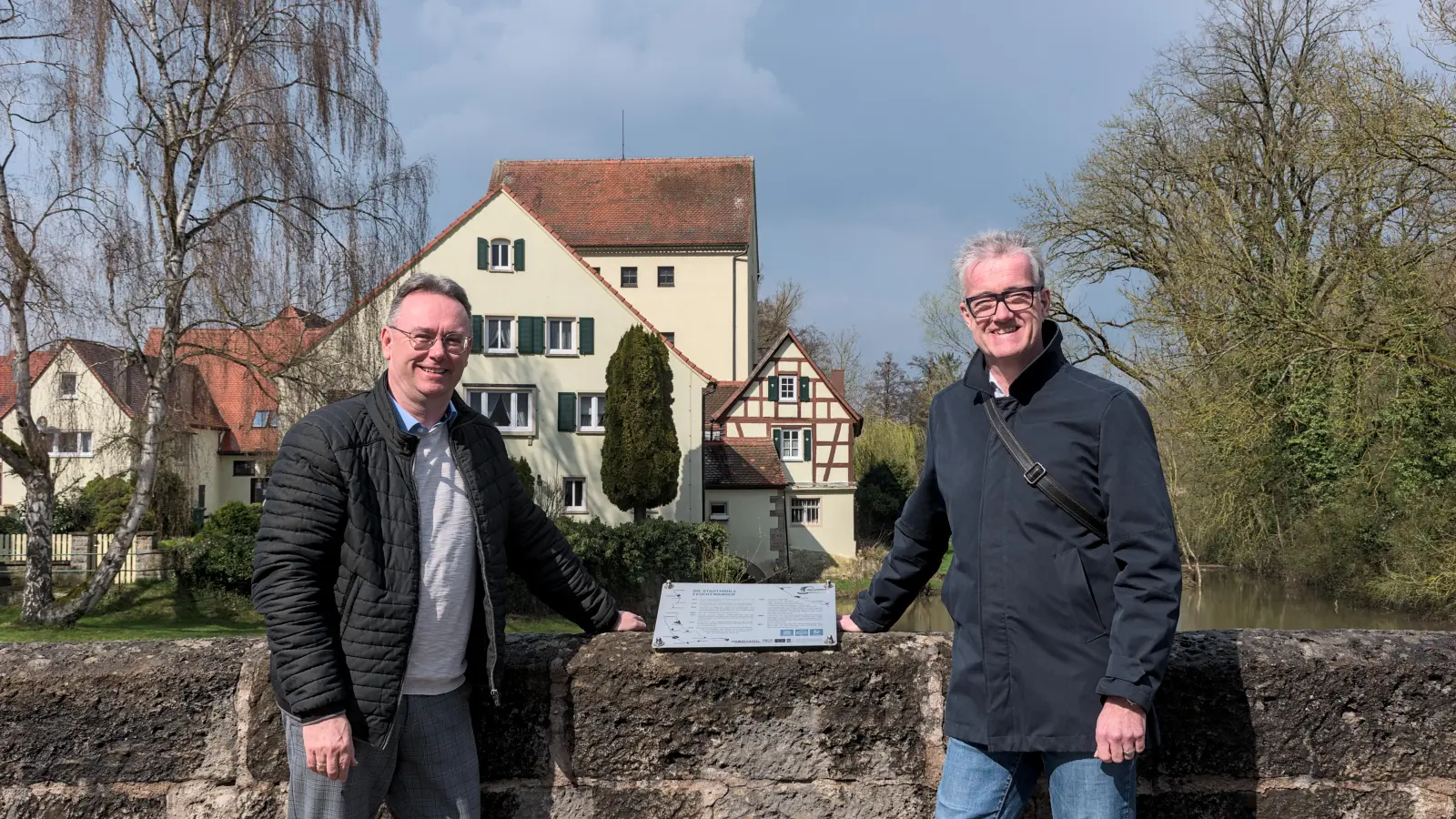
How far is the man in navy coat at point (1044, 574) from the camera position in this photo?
79.9 inches

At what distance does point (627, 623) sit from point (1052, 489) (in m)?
1.24

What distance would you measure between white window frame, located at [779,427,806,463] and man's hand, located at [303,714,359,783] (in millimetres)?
32557

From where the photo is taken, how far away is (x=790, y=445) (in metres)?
34.9

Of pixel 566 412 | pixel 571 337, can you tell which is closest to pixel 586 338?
pixel 571 337

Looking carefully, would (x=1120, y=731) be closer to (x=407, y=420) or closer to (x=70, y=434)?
(x=407, y=420)

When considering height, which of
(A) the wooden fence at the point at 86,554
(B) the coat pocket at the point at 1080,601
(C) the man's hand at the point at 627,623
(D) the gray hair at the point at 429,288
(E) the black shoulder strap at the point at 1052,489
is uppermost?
(D) the gray hair at the point at 429,288

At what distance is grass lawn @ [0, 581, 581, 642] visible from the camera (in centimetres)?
1846

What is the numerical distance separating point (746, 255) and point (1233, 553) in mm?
22815

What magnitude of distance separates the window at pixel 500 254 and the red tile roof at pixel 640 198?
10616mm

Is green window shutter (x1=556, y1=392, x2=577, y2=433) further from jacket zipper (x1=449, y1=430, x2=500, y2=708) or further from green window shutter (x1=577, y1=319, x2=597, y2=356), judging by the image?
jacket zipper (x1=449, y1=430, x2=500, y2=708)

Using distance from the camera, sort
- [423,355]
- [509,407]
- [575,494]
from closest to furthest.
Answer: [423,355]
[509,407]
[575,494]

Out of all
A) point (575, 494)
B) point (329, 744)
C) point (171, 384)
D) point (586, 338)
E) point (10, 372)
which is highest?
point (586, 338)

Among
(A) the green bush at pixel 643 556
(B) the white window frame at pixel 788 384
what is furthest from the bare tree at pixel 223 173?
(B) the white window frame at pixel 788 384

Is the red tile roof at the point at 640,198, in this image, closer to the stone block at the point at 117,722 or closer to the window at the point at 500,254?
the window at the point at 500,254
